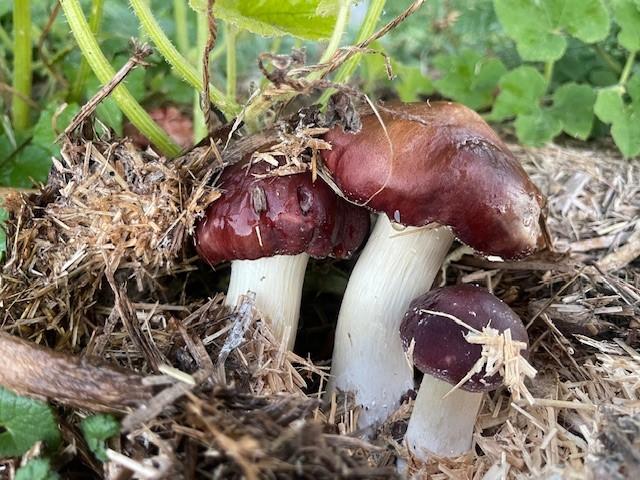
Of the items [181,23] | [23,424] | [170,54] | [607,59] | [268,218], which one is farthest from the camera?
[607,59]

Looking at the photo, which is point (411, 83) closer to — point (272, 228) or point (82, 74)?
point (82, 74)

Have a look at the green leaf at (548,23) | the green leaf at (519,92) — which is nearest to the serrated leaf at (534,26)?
the green leaf at (548,23)

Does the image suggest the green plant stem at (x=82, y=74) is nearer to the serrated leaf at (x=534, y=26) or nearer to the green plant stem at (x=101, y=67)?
the green plant stem at (x=101, y=67)

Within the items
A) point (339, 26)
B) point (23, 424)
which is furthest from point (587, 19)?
point (23, 424)

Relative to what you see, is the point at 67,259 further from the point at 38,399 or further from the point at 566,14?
the point at 566,14

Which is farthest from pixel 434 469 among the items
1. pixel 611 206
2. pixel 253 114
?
pixel 611 206

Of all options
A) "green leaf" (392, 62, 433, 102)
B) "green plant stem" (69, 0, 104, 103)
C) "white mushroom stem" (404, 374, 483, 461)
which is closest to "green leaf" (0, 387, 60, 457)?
"white mushroom stem" (404, 374, 483, 461)
